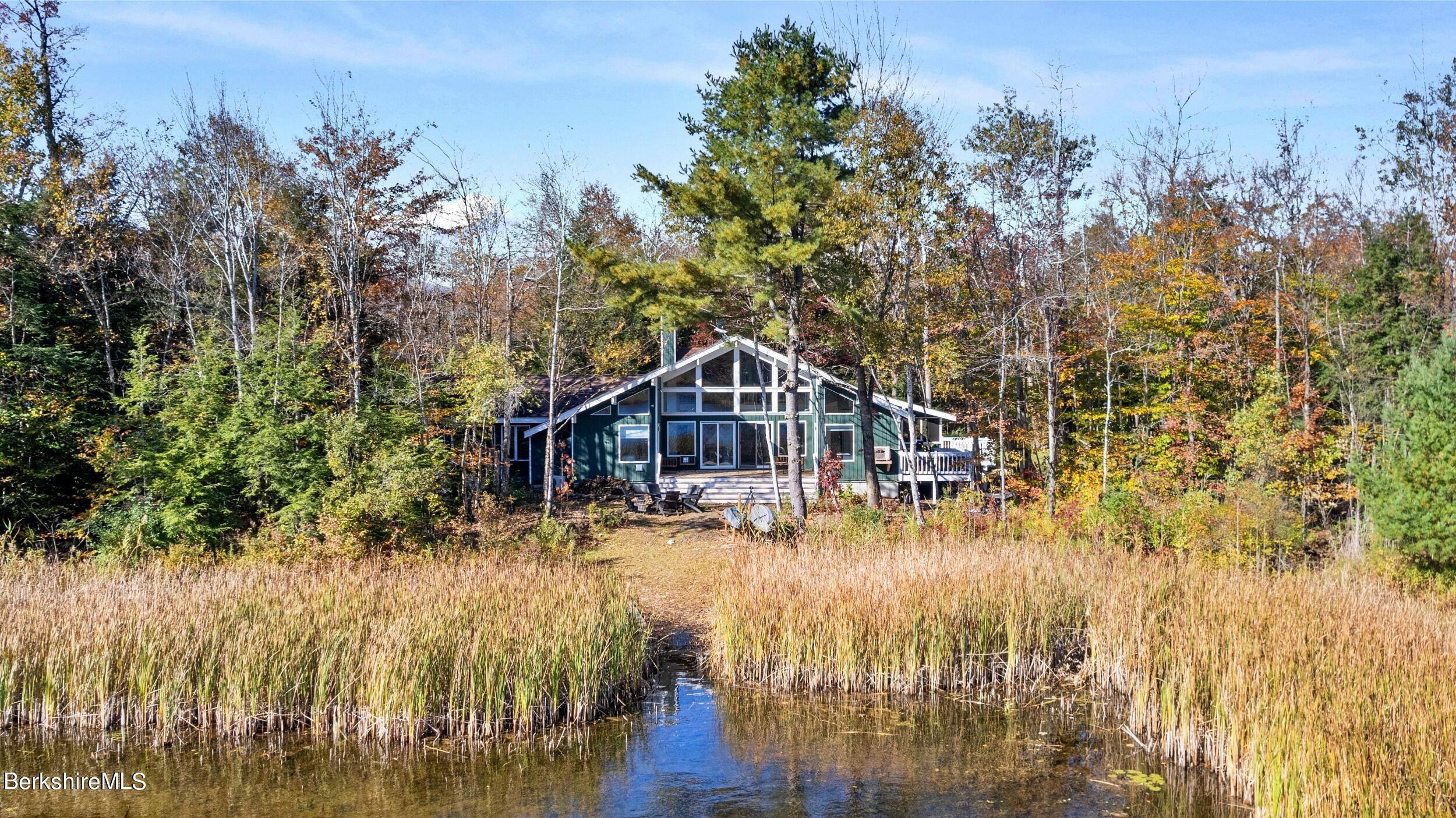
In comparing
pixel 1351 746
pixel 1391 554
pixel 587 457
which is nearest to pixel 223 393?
pixel 587 457

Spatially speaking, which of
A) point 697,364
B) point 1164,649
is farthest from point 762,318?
point 1164,649

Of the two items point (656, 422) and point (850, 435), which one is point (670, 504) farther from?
point (850, 435)

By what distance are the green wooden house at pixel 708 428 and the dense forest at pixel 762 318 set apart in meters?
1.30

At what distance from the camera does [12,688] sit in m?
7.73

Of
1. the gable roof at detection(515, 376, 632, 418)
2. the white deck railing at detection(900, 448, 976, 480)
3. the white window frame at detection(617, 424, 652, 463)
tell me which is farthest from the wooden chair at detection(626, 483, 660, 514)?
the white deck railing at detection(900, 448, 976, 480)

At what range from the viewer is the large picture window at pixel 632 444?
2448 centimetres

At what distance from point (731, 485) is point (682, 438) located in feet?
7.40

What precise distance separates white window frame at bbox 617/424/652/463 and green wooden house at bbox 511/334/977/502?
2 cm

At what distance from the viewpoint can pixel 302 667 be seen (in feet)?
26.3

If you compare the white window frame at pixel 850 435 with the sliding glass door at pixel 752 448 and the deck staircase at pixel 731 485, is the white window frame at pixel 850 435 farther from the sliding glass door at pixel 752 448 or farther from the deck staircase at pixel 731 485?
the sliding glass door at pixel 752 448

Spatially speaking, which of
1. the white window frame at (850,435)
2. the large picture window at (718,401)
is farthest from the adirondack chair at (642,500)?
the white window frame at (850,435)

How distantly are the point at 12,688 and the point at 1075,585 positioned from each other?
398 inches

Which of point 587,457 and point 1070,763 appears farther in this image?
point 587,457

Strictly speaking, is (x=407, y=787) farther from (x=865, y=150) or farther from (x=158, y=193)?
(x=158, y=193)
